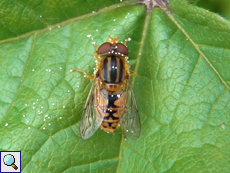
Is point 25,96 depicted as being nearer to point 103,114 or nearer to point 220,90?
point 103,114

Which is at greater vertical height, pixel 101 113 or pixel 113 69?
pixel 113 69

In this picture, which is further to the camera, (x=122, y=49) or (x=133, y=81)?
(x=133, y=81)

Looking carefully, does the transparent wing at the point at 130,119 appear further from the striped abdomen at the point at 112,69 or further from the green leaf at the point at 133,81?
the striped abdomen at the point at 112,69

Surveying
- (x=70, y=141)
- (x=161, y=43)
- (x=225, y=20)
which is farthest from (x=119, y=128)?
(x=225, y=20)

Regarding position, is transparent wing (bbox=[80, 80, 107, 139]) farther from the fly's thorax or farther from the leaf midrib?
the leaf midrib

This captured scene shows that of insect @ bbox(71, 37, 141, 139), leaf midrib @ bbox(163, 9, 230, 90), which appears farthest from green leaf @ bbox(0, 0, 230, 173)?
insect @ bbox(71, 37, 141, 139)

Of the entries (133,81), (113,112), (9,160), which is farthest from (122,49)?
(9,160)

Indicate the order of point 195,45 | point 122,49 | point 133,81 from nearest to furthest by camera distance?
point 122,49 < point 195,45 < point 133,81

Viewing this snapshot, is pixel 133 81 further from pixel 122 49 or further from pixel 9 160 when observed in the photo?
pixel 9 160
